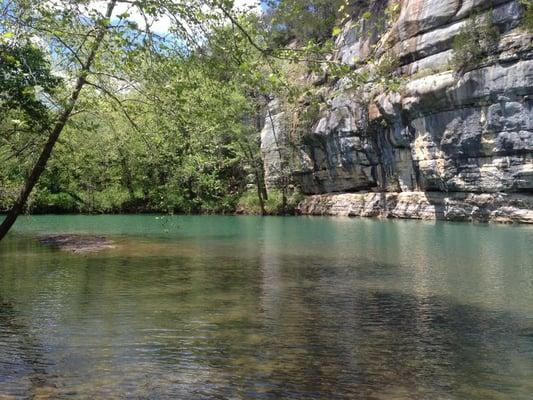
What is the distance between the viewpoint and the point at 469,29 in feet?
119

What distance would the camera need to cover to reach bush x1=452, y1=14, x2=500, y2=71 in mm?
35344

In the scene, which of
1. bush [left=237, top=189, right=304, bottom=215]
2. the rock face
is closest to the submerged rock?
the rock face

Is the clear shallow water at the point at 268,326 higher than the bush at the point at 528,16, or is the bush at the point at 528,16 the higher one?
the bush at the point at 528,16

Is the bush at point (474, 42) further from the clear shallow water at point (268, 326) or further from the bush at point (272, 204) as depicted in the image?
the bush at point (272, 204)

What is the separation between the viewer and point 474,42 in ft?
118

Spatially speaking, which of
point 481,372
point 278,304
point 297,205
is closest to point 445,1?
point 297,205

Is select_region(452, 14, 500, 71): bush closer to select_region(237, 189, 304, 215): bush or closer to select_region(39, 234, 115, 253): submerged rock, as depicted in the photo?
select_region(237, 189, 304, 215): bush

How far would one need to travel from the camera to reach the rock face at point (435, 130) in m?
34.4

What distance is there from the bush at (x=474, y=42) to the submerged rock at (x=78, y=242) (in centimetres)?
2681

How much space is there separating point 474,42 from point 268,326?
32.9 meters

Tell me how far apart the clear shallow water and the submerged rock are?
8.12 feet

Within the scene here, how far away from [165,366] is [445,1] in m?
38.7

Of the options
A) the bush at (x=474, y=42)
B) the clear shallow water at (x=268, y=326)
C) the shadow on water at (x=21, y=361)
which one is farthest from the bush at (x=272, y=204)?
the shadow on water at (x=21, y=361)

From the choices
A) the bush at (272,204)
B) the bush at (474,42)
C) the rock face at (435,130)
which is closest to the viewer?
the rock face at (435,130)
